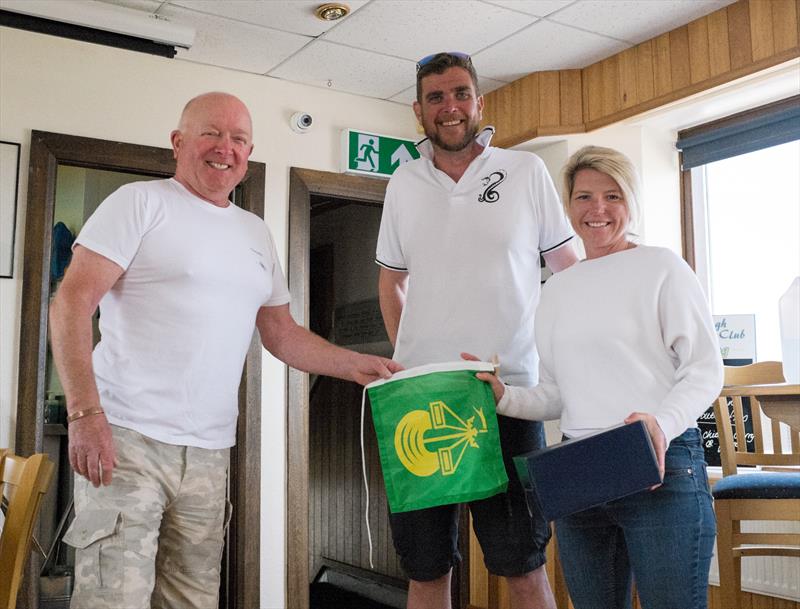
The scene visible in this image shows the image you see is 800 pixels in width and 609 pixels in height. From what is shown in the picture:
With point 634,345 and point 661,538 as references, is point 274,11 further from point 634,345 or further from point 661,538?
point 661,538

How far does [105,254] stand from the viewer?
174 cm

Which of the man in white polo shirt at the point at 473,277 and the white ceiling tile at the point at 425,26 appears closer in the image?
the man in white polo shirt at the point at 473,277

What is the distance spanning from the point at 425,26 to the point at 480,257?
178cm

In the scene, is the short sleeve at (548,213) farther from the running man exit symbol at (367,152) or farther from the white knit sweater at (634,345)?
the running man exit symbol at (367,152)

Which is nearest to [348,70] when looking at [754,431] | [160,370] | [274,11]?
[274,11]


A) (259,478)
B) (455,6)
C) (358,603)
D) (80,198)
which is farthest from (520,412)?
(80,198)

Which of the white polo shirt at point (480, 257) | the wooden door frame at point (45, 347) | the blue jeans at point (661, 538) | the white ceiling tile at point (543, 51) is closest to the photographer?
the blue jeans at point (661, 538)

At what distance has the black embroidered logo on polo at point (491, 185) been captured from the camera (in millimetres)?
1962

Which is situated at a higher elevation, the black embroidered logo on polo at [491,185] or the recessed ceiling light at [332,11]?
the recessed ceiling light at [332,11]

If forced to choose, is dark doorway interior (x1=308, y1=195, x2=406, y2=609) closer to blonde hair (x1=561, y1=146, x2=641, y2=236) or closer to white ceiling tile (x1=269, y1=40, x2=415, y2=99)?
white ceiling tile (x1=269, y1=40, x2=415, y2=99)

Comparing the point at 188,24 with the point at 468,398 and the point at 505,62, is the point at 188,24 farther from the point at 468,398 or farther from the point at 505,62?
the point at 468,398

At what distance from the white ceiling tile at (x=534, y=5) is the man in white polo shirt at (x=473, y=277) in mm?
1269

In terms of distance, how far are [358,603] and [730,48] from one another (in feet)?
10.8

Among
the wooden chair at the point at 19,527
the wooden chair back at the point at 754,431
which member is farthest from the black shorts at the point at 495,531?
the wooden chair back at the point at 754,431
